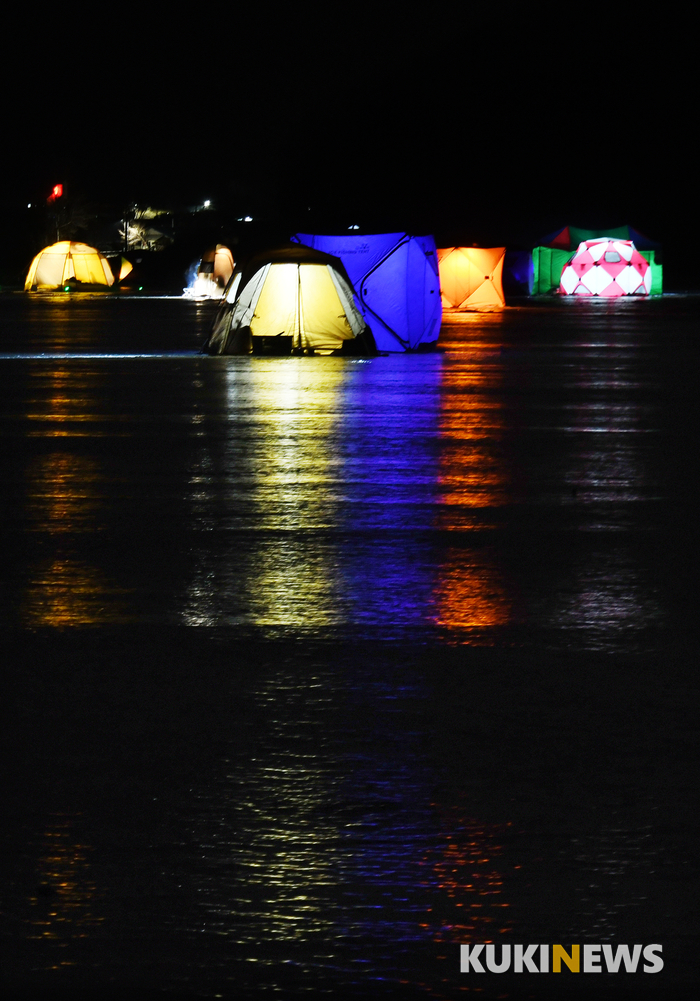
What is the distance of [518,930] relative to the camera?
13.2 feet

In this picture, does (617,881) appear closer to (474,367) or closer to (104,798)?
(104,798)

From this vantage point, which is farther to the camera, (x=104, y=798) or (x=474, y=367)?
(x=474, y=367)

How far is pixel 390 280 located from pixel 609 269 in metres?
29.0

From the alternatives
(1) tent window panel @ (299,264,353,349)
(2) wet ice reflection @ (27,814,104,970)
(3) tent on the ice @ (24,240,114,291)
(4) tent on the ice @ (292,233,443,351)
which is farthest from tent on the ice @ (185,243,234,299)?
(2) wet ice reflection @ (27,814,104,970)

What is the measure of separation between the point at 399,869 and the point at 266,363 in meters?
20.4

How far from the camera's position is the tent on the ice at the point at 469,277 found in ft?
165

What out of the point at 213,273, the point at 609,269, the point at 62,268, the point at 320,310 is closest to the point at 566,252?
the point at 609,269

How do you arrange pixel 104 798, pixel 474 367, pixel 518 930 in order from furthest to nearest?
A: 1. pixel 474 367
2. pixel 104 798
3. pixel 518 930

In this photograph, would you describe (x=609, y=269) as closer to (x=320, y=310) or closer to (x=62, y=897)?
(x=320, y=310)

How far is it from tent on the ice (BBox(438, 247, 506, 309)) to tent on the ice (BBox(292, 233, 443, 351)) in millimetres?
21437

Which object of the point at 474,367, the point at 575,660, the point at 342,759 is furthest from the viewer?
the point at 474,367

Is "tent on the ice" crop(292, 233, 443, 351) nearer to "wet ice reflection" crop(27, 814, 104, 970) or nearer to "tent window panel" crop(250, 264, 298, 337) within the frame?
"tent window panel" crop(250, 264, 298, 337)

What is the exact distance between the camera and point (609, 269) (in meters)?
55.9

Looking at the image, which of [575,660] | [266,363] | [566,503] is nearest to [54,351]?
[266,363]
